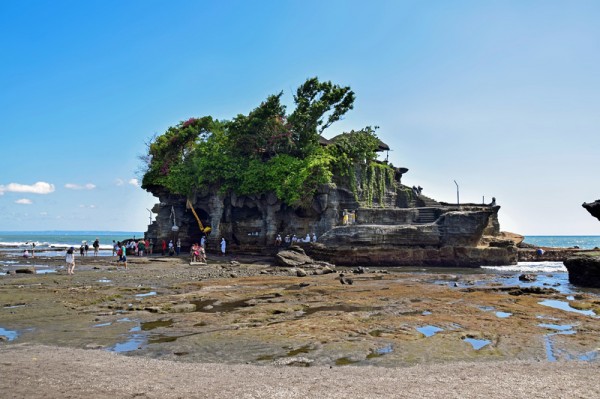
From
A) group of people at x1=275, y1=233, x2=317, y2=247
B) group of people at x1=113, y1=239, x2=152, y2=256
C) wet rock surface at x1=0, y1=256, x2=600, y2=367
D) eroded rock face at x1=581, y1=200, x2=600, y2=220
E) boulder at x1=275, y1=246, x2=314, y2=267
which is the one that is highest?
eroded rock face at x1=581, y1=200, x2=600, y2=220

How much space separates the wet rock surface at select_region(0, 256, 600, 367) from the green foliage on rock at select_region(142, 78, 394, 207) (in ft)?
64.2

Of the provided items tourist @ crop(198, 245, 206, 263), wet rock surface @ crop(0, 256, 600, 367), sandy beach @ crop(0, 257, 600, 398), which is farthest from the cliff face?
sandy beach @ crop(0, 257, 600, 398)

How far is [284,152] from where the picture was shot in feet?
145

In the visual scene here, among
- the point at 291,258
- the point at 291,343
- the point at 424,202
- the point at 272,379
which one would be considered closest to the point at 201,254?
the point at 291,258

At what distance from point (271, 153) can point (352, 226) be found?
43.5ft

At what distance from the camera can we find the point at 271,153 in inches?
1794

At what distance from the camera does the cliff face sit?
36.8m

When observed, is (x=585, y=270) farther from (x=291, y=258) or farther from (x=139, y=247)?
(x=139, y=247)

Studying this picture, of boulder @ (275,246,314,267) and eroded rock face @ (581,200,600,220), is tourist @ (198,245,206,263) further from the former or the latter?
eroded rock face @ (581,200,600,220)

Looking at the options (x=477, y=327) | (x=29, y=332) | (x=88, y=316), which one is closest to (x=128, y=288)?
(x=88, y=316)

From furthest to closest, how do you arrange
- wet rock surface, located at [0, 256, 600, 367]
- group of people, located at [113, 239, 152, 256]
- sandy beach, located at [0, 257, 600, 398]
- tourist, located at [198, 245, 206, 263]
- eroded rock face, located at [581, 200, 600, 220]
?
group of people, located at [113, 239, 152, 256]
tourist, located at [198, 245, 206, 263]
eroded rock face, located at [581, 200, 600, 220]
wet rock surface, located at [0, 256, 600, 367]
sandy beach, located at [0, 257, 600, 398]

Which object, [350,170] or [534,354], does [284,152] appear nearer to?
[350,170]

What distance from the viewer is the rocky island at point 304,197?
36969 millimetres

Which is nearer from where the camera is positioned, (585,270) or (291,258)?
(585,270)
